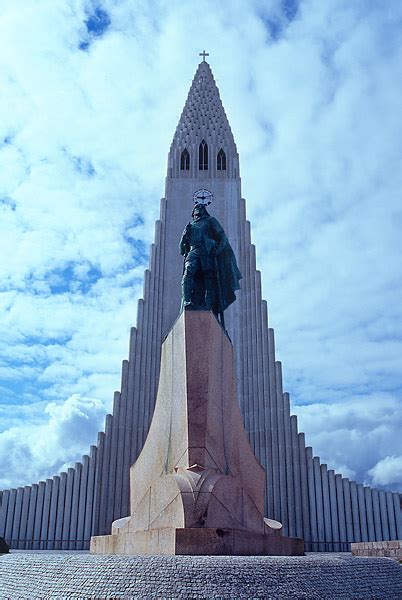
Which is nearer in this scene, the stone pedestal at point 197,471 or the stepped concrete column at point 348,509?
the stone pedestal at point 197,471

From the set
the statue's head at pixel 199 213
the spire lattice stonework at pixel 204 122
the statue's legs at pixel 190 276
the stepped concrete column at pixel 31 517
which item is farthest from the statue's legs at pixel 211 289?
the spire lattice stonework at pixel 204 122

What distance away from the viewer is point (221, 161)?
2773cm

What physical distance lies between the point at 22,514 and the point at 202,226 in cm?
1537

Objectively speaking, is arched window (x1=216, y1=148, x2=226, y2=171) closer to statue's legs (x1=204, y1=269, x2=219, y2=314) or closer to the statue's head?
the statue's head

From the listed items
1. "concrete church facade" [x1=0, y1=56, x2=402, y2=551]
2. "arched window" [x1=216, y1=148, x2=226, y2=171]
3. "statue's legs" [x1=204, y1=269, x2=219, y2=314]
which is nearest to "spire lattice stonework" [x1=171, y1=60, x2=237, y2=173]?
→ "arched window" [x1=216, y1=148, x2=226, y2=171]

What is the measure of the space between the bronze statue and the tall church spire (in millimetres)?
17534

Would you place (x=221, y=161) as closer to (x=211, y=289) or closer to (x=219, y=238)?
(x=219, y=238)

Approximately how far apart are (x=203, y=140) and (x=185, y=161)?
1360mm

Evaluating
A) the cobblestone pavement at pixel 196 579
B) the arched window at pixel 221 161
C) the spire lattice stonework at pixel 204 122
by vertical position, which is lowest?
the cobblestone pavement at pixel 196 579

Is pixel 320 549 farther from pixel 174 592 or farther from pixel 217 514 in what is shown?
pixel 174 592

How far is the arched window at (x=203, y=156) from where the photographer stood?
27594mm

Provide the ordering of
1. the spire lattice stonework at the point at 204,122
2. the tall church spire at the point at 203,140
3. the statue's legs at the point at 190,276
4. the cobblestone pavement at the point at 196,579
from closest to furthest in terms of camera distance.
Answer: the cobblestone pavement at the point at 196,579 → the statue's legs at the point at 190,276 → the tall church spire at the point at 203,140 → the spire lattice stonework at the point at 204,122

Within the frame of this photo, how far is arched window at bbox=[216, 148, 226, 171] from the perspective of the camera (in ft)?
90.5

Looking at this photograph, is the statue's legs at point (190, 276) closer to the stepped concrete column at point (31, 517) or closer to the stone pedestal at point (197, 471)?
the stone pedestal at point (197, 471)
